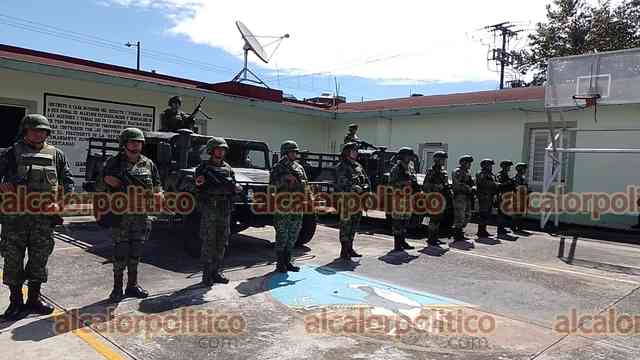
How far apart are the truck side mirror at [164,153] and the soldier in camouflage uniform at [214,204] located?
1.51 m

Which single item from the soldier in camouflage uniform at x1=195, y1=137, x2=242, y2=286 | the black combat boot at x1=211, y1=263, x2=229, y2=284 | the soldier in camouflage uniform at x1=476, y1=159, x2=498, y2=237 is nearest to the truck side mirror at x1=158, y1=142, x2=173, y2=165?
the soldier in camouflage uniform at x1=195, y1=137, x2=242, y2=286

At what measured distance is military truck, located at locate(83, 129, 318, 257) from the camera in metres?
6.63

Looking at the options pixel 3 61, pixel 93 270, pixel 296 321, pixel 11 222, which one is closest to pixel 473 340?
pixel 296 321

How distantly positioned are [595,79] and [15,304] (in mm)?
9911

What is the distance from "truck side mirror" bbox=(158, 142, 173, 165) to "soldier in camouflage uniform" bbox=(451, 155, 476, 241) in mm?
4941

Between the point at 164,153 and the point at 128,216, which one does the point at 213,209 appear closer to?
the point at 128,216

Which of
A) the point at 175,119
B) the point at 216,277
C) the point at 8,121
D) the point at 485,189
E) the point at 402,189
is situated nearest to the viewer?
the point at 216,277

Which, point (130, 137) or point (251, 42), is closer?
point (130, 137)

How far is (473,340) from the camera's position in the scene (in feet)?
13.3

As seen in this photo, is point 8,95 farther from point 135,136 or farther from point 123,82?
point 135,136

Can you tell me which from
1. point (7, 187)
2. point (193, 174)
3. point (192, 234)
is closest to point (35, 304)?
point (7, 187)

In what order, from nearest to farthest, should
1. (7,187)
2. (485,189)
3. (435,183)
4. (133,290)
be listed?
(7,187) → (133,290) → (435,183) → (485,189)

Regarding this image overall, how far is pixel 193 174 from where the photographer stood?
6.49m

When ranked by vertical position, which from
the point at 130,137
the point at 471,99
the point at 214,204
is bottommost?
the point at 214,204
